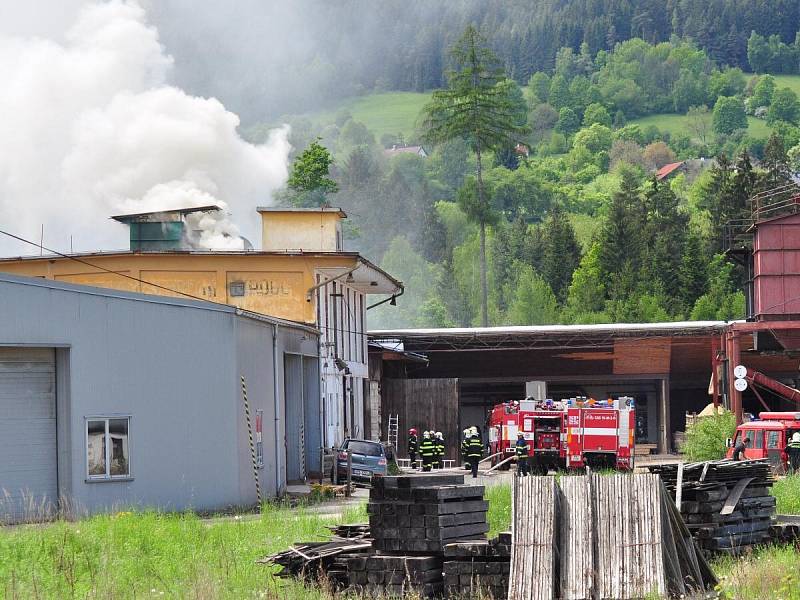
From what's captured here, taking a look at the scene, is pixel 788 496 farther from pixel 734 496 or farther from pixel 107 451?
pixel 107 451

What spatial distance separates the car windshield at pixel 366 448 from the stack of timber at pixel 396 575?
17566 mm

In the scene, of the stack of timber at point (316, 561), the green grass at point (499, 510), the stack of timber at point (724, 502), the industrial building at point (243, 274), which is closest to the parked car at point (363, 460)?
the industrial building at point (243, 274)

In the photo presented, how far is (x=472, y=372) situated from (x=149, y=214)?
1820 cm

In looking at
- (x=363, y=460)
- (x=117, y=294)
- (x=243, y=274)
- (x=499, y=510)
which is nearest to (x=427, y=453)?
(x=363, y=460)

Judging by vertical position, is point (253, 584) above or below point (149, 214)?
below

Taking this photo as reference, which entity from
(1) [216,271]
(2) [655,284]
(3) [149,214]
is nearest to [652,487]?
(1) [216,271]

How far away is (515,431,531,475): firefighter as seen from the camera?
32.3 meters

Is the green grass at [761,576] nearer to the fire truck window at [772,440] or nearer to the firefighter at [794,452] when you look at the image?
the firefighter at [794,452]

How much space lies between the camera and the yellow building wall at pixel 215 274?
34.5 metres

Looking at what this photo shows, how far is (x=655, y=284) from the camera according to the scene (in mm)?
87875

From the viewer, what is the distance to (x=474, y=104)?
90750mm

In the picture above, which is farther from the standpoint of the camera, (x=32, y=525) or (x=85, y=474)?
(x=85, y=474)

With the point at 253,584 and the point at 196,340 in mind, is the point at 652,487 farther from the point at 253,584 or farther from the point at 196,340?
the point at 196,340

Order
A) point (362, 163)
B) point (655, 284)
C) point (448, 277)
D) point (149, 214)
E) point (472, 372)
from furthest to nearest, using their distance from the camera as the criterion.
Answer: point (362, 163)
point (448, 277)
point (655, 284)
point (472, 372)
point (149, 214)
